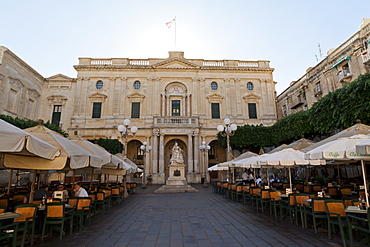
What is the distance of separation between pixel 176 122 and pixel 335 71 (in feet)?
55.8

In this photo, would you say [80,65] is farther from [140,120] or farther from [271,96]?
[271,96]

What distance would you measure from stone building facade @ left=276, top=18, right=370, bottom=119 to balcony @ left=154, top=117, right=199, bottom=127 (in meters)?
12.9

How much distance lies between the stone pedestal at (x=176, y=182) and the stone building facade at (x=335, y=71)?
15.0 m

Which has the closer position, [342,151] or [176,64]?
[342,151]

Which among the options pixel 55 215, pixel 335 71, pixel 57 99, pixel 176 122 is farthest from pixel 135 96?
pixel 55 215

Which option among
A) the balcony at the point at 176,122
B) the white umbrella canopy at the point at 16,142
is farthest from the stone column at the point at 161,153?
the white umbrella canopy at the point at 16,142

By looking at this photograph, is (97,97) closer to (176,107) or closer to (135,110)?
(135,110)

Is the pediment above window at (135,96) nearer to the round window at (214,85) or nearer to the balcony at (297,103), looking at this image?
the round window at (214,85)

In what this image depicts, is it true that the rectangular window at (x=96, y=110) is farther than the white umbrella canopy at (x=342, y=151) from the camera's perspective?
Yes

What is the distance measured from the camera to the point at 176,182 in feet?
56.3

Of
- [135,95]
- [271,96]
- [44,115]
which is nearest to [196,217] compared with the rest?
[135,95]

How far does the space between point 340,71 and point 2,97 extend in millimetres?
32484

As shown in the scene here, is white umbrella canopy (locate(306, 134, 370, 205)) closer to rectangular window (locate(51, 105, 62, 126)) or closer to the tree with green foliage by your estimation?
the tree with green foliage

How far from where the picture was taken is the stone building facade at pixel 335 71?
17562 mm
